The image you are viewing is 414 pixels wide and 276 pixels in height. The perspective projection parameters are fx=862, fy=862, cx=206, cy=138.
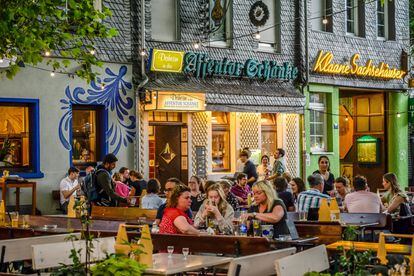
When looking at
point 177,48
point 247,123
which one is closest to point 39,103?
point 177,48

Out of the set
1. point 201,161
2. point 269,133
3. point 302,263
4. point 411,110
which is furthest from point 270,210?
point 411,110

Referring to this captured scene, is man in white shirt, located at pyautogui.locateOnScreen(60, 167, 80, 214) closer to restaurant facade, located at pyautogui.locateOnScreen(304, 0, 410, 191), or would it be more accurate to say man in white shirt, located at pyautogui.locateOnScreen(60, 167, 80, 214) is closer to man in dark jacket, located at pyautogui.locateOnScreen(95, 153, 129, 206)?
man in dark jacket, located at pyautogui.locateOnScreen(95, 153, 129, 206)

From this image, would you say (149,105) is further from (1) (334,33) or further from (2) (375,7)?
(2) (375,7)

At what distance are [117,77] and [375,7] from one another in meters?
12.3

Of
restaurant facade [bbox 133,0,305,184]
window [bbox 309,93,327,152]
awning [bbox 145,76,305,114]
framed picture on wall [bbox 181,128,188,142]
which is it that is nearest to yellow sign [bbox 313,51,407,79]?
window [bbox 309,93,327,152]

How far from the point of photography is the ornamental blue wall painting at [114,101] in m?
21.2

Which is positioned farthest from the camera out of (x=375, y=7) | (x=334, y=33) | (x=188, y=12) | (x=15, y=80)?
(x=375, y=7)

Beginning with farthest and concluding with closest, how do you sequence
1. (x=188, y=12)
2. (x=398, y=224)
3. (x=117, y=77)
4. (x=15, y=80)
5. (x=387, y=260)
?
(x=188, y=12), (x=117, y=77), (x=15, y=80), (x=398, y=224), (x=387, y=260)

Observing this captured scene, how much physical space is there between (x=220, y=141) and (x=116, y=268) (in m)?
18.3

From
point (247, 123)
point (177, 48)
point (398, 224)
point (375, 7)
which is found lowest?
point (398, 224)

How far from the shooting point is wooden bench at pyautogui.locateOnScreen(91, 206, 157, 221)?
13984mm

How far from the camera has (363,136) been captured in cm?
3130

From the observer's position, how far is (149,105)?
21.9 metres

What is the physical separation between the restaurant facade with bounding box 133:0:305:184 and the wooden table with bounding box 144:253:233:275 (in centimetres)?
1290
